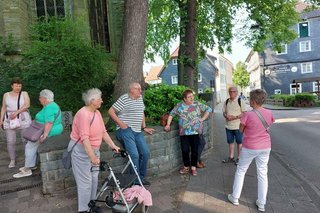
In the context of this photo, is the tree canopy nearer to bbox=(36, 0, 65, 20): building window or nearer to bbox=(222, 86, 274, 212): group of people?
bbox=(36, 0, 65, 20): building window

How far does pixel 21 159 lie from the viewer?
7012 mm

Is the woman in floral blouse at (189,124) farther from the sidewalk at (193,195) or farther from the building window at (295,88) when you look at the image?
the building window at (295,88)

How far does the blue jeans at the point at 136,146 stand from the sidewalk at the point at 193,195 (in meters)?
0.47

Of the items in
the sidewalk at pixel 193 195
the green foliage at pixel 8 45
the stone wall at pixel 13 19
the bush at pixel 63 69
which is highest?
the stone wall at pixel 13 19

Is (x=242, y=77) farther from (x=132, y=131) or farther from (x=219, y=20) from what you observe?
(x=132, y=131)

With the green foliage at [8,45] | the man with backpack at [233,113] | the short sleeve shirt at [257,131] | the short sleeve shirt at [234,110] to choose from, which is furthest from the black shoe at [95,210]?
the green foliage at [8,45]

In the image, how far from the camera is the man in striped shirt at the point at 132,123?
5098 mm

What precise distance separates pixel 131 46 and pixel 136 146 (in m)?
2.29

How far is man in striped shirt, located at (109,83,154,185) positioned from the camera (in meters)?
5.10

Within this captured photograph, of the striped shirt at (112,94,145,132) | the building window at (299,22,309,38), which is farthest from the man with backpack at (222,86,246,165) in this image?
the building window at (299,22,309,38)

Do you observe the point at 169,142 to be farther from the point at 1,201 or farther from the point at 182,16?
the point at 182,16

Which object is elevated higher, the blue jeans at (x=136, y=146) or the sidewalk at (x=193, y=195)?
the blue jeans at (x=136, y=146)

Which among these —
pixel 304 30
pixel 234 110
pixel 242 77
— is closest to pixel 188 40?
pixel 234 110

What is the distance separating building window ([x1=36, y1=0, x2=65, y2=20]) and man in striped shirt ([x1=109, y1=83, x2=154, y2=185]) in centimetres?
1000
